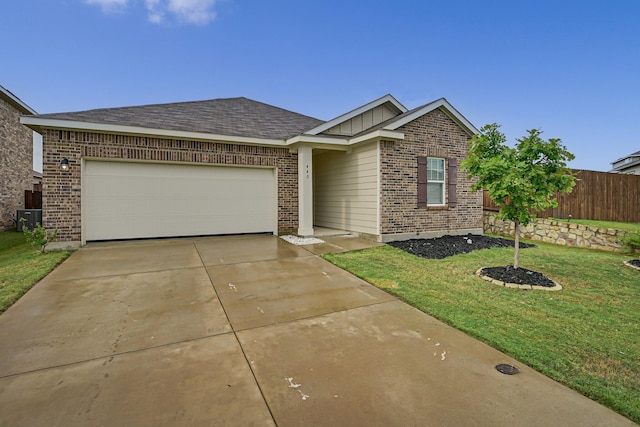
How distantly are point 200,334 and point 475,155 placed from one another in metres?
5.37

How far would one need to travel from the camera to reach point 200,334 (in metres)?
3.11

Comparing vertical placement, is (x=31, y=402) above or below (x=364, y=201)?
below

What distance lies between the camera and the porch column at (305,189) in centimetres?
934

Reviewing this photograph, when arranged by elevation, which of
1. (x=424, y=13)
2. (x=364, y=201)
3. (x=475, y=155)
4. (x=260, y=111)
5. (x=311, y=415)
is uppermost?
(x=424, y=13)

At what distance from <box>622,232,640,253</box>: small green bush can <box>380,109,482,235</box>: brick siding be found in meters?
3.52

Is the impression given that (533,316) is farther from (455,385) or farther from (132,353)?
(132,353)

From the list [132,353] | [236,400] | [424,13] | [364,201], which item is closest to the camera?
[236,400]

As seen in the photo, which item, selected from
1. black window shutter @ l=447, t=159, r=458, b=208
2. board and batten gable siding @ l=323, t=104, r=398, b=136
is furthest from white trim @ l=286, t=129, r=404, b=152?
black window shutter @ l=447, t=159, r=458, b=208

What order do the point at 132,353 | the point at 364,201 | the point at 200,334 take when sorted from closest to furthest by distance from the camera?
the point at 132,353, the point at 200,334, the point at 364,201

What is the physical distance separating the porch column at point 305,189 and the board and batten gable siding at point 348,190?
4.67ft

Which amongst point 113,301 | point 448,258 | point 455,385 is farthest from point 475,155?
point 113,301

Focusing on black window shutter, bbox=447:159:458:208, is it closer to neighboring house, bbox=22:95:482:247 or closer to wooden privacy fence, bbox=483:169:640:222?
neighboring house, bbox=22:95:482:247

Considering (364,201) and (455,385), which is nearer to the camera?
(455,385)

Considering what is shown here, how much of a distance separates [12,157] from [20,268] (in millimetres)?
10326
